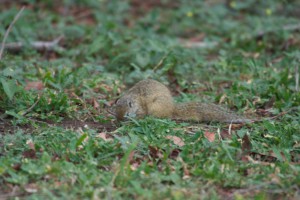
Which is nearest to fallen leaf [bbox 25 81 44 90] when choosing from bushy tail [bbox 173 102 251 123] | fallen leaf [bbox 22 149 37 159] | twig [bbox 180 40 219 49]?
bushy tail [bbox 173 102 251 123]

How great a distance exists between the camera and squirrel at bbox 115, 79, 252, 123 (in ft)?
22.9

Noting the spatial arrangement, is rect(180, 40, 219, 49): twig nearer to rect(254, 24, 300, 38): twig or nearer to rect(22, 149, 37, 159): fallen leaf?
rect(254, 24, 300, 38): twig

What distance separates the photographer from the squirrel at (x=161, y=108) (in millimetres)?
6980

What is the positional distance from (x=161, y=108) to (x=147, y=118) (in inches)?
14.0

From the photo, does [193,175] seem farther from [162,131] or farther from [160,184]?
[162,131]

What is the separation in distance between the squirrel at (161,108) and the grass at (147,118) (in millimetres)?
122

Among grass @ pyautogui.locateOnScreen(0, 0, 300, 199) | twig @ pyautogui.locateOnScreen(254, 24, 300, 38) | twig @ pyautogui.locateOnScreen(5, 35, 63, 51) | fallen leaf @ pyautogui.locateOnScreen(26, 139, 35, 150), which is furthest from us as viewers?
twig @ pyautogui.locateOnScreen(254, 24, 300, 38)

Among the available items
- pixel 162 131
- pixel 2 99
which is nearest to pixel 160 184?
pixel 162 131

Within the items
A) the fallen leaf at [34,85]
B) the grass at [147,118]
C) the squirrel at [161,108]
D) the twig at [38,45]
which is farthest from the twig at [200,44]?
the fallen leaf at [34,85]

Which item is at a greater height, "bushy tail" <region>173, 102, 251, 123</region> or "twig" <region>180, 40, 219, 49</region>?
"bushy tail" <region>173, 102, 251, 123</region>

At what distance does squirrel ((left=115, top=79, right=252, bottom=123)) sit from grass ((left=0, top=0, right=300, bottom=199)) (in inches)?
4.8

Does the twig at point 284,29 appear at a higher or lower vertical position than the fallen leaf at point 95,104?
higher

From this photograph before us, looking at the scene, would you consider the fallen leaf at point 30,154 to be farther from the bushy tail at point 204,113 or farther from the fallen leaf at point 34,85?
the fallen leaf at point 34,85

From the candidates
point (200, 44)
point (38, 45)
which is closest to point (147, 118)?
point (38, 45)
